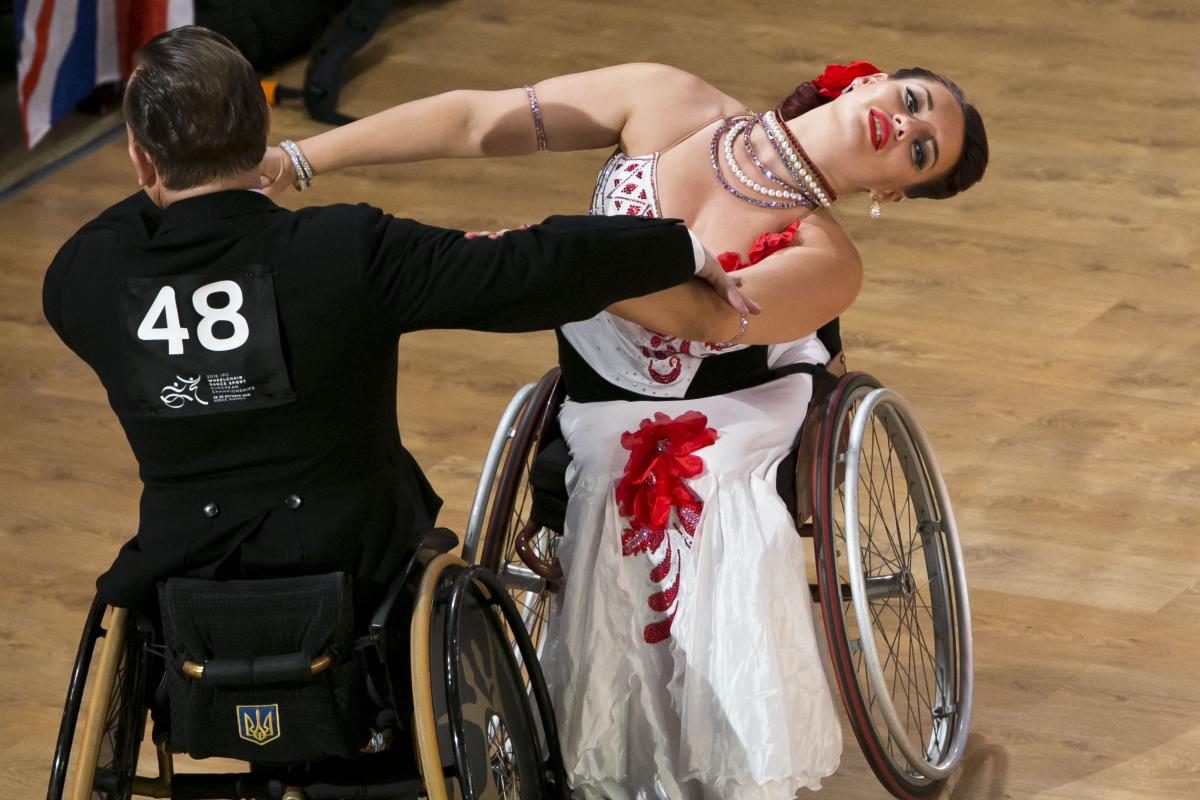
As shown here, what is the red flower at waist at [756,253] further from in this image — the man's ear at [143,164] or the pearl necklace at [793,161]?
the man's ear at [143,164]

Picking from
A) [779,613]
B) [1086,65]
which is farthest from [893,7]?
[779,613]

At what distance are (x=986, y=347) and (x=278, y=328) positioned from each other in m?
2.28

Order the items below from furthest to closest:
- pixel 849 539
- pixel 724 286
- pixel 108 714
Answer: pixel 849 539 < pixel 724 286 < pixel 108 714

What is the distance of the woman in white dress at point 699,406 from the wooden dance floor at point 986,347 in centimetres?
38

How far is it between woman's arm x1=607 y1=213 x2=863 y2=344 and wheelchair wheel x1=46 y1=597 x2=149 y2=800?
2.01 feet

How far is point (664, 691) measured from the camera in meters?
2.26

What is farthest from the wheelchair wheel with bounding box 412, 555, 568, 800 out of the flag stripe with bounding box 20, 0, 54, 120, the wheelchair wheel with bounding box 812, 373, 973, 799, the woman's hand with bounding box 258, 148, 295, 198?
the flag stripe with bounding box 20, 0, 54, 120

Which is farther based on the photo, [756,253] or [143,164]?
[756,253]

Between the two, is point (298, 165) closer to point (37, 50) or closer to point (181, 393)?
point (181, 393)

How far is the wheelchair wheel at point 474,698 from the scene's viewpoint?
1.72 meters

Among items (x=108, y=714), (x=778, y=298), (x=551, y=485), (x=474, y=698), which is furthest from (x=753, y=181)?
(x=108, y=714)

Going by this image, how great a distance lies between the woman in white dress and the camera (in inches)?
85.9

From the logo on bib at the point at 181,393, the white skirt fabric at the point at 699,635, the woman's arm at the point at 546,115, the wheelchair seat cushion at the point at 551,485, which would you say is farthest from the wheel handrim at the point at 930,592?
the logo on bib at the point at 181,393

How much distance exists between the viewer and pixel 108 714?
5.83 ft
